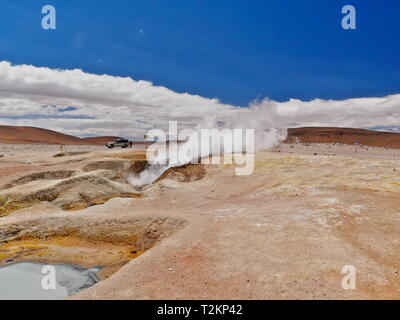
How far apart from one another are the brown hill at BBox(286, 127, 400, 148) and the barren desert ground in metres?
115

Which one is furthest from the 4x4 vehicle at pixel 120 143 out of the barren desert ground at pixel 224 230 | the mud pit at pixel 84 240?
the mud pit at pixel 84 240

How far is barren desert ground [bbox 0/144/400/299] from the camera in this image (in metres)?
8.34

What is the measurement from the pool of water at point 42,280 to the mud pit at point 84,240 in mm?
507

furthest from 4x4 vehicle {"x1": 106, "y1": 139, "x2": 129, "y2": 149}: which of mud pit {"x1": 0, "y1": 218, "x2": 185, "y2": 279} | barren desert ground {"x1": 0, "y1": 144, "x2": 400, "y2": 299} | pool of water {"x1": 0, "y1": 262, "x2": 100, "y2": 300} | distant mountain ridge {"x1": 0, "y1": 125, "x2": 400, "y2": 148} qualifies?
distant mountain ridge {"x1": 0, "y1": 125, "x2": 400, "y2": 148}

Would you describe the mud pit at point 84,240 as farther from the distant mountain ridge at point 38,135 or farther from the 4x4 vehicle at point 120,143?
the distant mountain ridge at point 38,135

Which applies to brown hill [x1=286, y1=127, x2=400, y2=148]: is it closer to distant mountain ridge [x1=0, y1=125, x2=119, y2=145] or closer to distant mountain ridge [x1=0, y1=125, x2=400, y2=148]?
distant mountain ridge [x1=0, y1=125, x2=400, y2=148]

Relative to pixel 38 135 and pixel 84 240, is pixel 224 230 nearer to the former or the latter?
pixel 84 240

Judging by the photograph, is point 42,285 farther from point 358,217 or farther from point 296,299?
point 358,217
